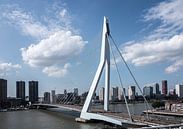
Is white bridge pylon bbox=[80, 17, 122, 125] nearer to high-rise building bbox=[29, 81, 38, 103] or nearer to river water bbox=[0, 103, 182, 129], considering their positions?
river water bbox=[0, 103, 182, 129]

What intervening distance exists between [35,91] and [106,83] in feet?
267

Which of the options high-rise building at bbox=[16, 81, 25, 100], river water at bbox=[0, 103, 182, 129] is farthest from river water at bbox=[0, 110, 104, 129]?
high-rise building at bbox=[16, 81, 25, 100]

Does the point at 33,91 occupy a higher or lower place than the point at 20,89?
lower

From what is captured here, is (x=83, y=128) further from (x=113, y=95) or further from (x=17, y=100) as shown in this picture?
(x=113, y=95)

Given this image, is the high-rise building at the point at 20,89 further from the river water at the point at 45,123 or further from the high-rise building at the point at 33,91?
the river water at the point at 45,123

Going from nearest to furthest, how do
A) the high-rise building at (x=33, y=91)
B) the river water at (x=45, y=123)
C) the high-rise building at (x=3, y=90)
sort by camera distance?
the river water at (x=45, y=123), the high-rise building at (x=3, y=90), the high-rise building at (x=33, y=91)

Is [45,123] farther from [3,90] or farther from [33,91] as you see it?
[33,91]

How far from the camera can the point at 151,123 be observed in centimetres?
2148

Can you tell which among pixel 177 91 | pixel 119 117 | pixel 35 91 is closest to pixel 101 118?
pixel 119 117

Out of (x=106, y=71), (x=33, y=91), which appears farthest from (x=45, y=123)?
(x=33, y=91)

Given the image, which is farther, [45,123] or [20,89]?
[20,89]

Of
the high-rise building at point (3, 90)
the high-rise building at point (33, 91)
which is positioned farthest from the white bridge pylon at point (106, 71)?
the high-rise building at point (33, 91)

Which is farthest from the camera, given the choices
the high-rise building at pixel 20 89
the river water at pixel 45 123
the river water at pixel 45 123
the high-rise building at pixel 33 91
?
the high-rise building at pixel 20 89

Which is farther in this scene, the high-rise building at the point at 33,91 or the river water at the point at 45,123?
the high-rise building at the point at 33,91
